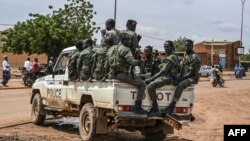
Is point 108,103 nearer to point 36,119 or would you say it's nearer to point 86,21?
point 36,119

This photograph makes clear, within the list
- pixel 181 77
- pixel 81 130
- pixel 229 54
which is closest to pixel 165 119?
pixel 181 77

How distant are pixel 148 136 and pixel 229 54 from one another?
81.7 m

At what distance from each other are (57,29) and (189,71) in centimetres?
3144

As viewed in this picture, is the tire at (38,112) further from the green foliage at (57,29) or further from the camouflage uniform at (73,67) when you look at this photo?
the green foliage at (57,29)

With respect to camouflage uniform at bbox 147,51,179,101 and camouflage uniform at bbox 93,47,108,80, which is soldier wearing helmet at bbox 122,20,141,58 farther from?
camouflage uniform at bbox 147,51,179,101

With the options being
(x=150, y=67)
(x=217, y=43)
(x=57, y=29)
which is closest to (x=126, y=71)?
(x=150, y=67)

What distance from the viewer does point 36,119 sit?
1370 centimetres

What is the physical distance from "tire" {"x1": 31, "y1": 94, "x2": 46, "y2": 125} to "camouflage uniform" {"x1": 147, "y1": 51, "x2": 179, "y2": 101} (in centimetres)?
441

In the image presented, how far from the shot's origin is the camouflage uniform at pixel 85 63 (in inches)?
438

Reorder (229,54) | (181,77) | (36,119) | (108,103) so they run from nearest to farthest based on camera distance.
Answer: (108,103) → (181,77) → (36,119) → (229,54)

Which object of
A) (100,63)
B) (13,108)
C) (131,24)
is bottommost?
(13,108)

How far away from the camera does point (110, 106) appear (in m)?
9.83

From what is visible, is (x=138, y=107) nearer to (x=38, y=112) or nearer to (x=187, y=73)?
(x=187, y=73)

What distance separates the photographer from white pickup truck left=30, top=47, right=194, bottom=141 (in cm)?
984
